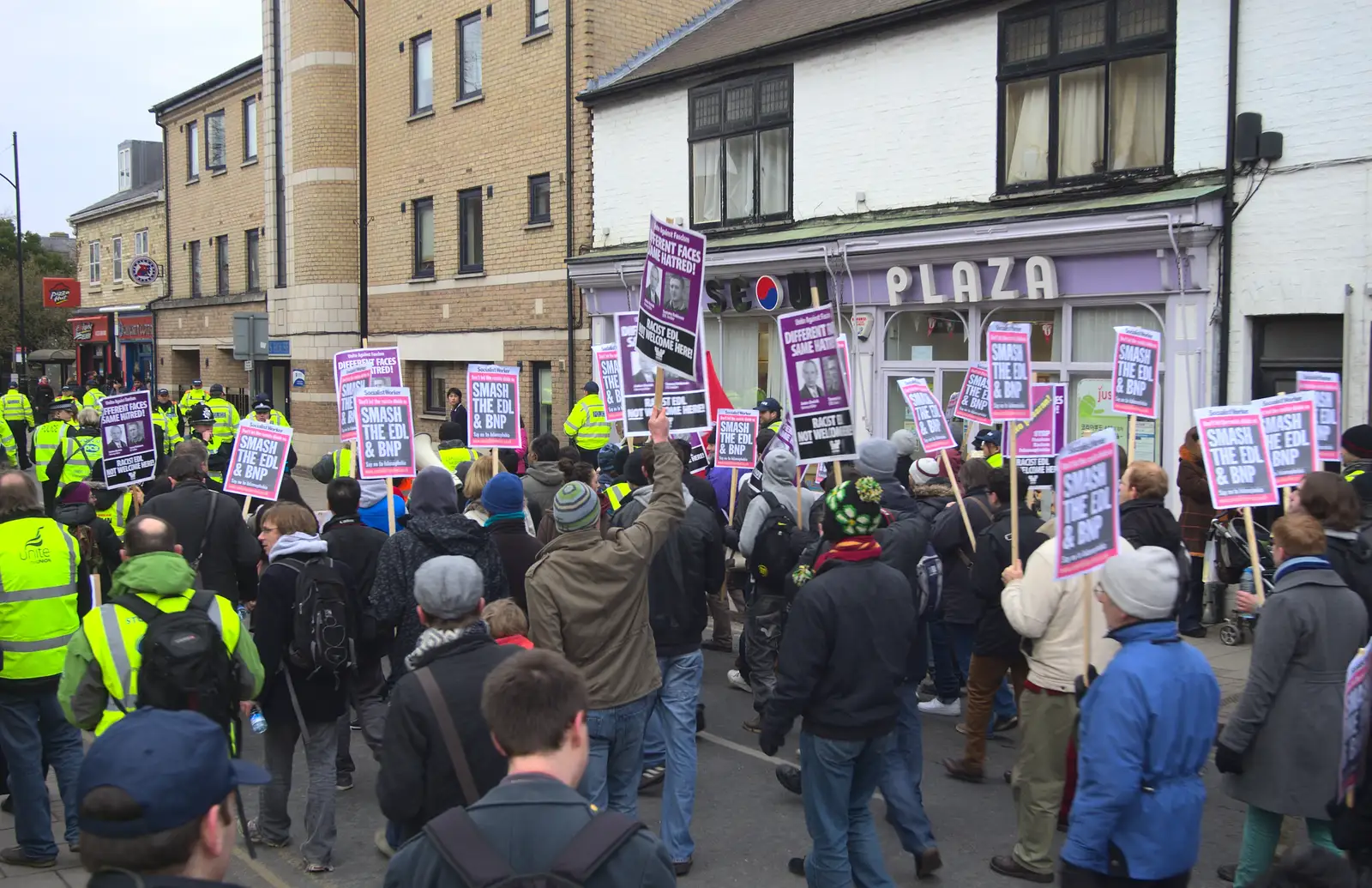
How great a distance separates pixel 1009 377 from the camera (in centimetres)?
795

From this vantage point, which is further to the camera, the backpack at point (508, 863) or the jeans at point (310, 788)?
the jeans at point (310, 788)

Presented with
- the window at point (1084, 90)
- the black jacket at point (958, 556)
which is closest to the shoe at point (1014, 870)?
the black jacket at point (958, 556)

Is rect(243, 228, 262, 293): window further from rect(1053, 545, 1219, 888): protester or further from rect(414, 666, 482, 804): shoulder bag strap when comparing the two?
rect(1053, 545, 1219, 888): protester

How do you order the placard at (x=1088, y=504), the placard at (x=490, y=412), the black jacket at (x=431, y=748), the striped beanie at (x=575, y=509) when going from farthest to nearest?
1. the placard at (x=490, y=412)
2. the striped beanie at (x=575, y=509)
3. the placard at (x=1088, y=504)
4. the black jacket at (x=431, y=748)

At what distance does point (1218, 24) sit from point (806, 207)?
5.83 metres

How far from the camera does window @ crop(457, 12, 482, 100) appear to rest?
71.0 feet

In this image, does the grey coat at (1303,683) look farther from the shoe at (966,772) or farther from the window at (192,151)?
the window at (192,151)

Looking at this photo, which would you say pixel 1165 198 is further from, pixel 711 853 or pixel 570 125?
pixel 570 125

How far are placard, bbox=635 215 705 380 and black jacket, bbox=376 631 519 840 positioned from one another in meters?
2.75

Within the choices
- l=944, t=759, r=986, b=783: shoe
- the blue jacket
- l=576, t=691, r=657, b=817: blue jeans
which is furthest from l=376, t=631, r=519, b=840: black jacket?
l=944, t=759, r=986, b=783: shoe

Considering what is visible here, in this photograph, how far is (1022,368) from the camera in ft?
26.1

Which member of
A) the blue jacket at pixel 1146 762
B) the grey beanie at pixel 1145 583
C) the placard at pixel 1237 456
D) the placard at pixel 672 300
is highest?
the placard at pixel 672 300

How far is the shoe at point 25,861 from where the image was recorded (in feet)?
19.3

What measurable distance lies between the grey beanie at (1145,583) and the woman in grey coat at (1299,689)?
44.3 inches
